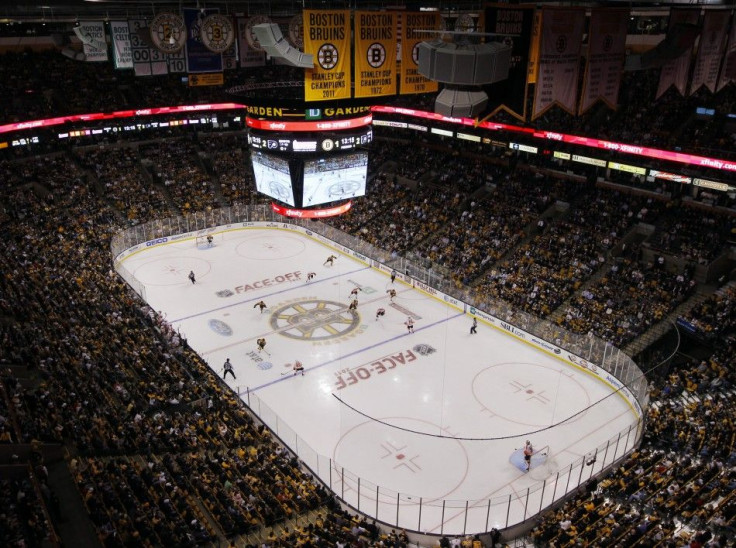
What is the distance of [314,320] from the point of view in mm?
29656

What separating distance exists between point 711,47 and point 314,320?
1911cm

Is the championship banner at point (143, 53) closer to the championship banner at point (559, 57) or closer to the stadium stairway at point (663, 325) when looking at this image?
the championship banner at point (559, 57)

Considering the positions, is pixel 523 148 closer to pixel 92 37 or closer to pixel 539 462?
pixel 539 462

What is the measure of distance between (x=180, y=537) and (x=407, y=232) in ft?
88.1

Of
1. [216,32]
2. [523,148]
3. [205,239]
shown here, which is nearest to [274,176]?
[216,32]

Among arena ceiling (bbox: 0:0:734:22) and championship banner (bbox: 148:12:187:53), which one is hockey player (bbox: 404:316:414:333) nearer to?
arena ceiling (bbox: 0:0:734:22)

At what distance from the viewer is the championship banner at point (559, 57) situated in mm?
16344

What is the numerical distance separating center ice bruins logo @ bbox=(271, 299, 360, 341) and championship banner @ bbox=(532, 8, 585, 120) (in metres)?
14.7

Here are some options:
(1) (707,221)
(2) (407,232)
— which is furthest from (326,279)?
(1) (707,221)

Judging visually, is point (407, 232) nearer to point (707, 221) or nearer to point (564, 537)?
point (707, 221)

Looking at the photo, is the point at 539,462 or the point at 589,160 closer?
the point at 539,462

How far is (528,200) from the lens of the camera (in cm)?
3703

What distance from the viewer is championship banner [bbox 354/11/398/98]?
18.1 meters

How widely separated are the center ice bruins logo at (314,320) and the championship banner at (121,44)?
41.8 feet
